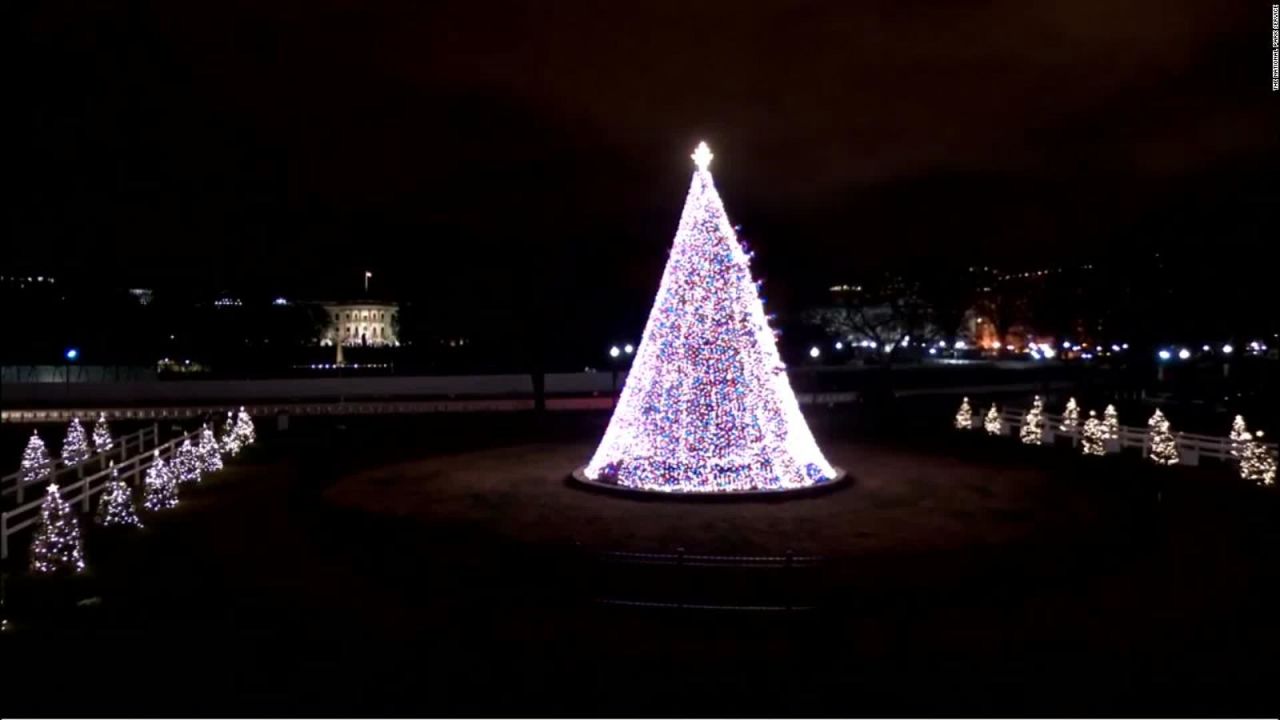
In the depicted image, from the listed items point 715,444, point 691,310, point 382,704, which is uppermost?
point 691,310

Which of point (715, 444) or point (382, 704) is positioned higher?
point (715, 444)

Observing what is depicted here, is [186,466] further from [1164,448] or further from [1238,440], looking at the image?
[1238,440]

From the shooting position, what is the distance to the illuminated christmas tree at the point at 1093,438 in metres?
25.3

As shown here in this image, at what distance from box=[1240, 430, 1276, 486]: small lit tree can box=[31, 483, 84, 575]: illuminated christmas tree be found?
2178 cm

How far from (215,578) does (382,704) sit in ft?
16.8

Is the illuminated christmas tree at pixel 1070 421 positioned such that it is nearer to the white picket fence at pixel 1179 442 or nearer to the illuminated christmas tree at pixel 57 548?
the white picket fence at pixel 1179 442

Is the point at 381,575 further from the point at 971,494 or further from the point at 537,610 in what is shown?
the point at 971,494

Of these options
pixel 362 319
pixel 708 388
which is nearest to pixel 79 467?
pixel 708 388

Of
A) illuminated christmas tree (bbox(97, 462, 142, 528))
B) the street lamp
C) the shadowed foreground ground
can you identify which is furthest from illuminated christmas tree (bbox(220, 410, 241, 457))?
the street lamp

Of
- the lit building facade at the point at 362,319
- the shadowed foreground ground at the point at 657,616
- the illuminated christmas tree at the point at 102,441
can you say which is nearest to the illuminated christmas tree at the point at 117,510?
the shadowed foreground ground at the point at 657,616

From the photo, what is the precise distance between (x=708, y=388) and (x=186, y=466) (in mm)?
11199

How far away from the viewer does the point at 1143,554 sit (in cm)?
1395

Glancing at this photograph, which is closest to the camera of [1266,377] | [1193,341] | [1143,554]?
[1143,554]

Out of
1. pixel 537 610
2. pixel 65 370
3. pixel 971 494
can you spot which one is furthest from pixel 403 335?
pixel 537 610
